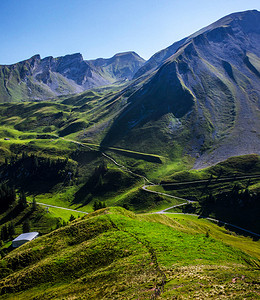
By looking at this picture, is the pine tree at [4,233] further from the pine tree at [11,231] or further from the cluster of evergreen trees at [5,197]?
the cluster of evergreen trees at [5,197]

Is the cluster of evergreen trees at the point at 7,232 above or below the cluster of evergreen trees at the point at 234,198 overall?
above

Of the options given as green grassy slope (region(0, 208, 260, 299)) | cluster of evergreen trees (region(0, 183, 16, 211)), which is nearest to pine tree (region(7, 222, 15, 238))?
cluster of evergreen trees (region(0, 183, 16, 211))

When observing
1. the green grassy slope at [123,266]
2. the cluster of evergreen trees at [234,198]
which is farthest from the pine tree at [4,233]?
the cluster of evergreen trees at [234,198]

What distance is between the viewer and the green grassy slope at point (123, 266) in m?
28.6

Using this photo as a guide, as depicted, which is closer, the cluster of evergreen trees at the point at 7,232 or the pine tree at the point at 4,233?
the pine tree at the point at 4,233

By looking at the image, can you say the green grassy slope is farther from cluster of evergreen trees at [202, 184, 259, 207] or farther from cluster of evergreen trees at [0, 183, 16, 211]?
cluster of evergreen trees at [0, 183, 16, 211]

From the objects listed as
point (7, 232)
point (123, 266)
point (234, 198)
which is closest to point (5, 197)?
point (7, 232)

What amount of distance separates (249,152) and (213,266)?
184 metres

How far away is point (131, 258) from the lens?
38875 mm

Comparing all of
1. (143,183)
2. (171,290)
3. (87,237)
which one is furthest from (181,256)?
(143,183)

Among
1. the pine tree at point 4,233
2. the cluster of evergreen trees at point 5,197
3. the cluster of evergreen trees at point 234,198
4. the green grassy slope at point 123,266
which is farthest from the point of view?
the cluster of evergreen trees at point 5,197

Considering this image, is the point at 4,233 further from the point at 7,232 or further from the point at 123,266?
→ the point at 123,266

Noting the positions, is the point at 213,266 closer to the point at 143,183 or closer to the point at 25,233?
the point at 25,233

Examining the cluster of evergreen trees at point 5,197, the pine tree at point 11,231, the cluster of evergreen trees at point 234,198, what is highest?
the cluster of evergreen trees at point 5,197
